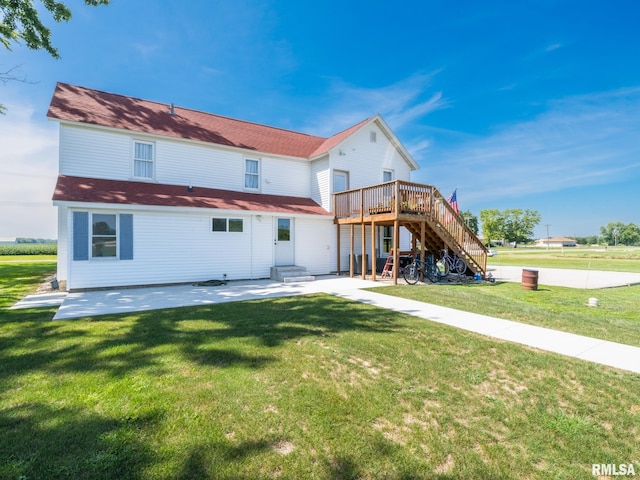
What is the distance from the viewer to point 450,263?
1334cm

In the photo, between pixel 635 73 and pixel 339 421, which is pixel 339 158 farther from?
pixel 635 73

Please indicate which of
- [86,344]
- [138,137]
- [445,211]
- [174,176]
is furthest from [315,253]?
[86,344]

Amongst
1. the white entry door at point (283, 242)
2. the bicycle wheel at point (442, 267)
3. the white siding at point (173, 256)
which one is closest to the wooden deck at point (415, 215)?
the bicycle wheel at point (442, 267)

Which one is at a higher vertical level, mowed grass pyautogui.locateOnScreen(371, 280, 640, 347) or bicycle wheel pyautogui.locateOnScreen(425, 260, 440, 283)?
bicycle wheel pyautogui.locateOnScreen(425, 260, 440, 283)

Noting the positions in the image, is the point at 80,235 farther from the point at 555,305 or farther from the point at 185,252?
the point at 555,305

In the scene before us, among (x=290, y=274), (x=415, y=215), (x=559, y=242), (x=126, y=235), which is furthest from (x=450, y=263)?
(x=559, y=242)

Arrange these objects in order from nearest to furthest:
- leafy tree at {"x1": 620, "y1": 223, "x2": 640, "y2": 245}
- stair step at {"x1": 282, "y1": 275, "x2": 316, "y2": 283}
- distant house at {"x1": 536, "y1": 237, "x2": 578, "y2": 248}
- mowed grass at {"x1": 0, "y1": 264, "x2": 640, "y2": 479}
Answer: mowed grass at {"x1": 0, "y1": 264, "x2": 640, "y2": 479} → stair step at {"x1": 282, "y1": 275, "x2": 316, "y2": 283} → leafy tree at {"x1": 620, "y1": 223, "x2": 640, "y2": 245} → distant house at {"x1": 536, "y1": 237, "x2": 578, "y2": 248}

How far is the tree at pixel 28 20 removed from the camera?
9320 millimetres

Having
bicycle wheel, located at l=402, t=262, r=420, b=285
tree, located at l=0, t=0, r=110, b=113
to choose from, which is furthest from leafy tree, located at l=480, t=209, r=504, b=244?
tree, located at l=0, t=0, r=110, b=113

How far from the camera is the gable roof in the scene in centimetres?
1156

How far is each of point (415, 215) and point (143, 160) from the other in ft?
37.2

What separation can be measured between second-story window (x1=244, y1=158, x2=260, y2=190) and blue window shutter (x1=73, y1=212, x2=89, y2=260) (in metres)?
6.57

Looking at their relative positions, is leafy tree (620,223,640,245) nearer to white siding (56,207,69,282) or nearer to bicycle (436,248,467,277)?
bicycle (436,248,467,277)

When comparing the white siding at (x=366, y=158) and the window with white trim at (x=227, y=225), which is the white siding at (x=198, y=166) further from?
the white siding at (x=366, y=158)
